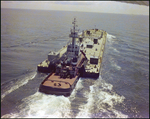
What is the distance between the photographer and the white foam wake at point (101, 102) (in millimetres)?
36844

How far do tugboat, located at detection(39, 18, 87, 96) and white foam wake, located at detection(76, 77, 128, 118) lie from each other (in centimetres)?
620

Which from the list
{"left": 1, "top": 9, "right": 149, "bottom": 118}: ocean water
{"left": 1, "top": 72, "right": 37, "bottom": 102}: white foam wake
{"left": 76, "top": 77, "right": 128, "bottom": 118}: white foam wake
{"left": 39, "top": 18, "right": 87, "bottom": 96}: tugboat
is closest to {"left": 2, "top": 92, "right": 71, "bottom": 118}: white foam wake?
{"left": 1, "top": 9, "right": 149, "bottom": 118}: ocean water

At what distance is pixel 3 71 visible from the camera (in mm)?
55250

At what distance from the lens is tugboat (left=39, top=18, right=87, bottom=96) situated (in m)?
42.9

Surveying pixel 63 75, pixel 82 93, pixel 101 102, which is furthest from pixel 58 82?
pixel 101 102

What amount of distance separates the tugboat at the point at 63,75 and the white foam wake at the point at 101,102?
244 inches

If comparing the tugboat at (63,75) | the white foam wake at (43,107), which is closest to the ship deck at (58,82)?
the tugboat at (63,75)

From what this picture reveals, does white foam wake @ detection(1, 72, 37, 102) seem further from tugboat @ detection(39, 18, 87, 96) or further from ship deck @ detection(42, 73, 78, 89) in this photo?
ship deck @ detection(42, 73, 78, 89)

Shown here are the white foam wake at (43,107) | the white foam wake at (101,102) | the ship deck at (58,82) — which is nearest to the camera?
the white foam wake at (43,107)

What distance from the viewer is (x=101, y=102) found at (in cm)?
4138

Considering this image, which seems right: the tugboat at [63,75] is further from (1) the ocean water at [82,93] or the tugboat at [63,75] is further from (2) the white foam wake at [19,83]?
(2) the white foam wake at [19,83]

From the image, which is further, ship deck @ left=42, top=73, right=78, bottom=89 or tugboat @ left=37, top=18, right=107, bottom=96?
ship deck @ left=42, top=73, right=78, bottom=89

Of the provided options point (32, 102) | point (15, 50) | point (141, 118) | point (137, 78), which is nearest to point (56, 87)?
point (32, 102)

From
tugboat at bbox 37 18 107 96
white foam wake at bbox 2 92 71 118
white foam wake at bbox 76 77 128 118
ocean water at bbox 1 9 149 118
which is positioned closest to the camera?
white foam wake at bbox 2 92 71 118
